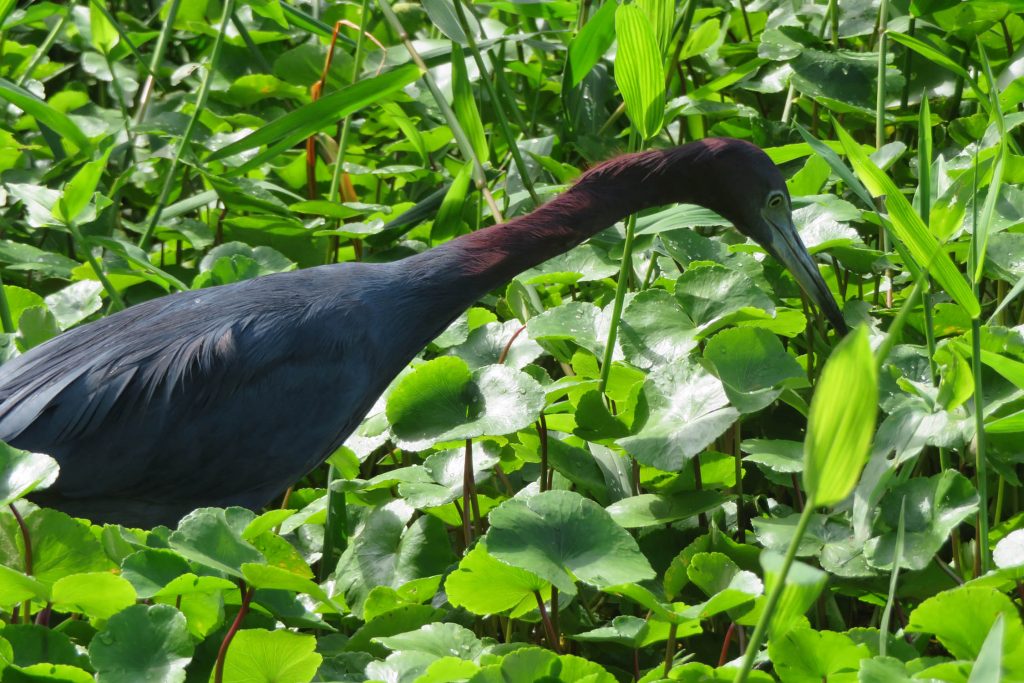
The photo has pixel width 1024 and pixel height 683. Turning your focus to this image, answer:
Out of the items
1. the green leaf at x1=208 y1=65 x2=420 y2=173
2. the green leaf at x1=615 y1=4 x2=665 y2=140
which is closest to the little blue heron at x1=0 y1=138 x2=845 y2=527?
the green leaf at x1=208 y1=65 x2=420 y2=173

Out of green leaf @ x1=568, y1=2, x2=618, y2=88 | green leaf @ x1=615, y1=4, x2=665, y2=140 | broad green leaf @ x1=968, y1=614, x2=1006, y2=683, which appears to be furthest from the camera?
green leaf @ x1=568, y1=2, x2=618, y2=88

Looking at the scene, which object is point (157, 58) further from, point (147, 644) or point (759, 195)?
point (147, 644)

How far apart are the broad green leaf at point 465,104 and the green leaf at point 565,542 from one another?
143cm

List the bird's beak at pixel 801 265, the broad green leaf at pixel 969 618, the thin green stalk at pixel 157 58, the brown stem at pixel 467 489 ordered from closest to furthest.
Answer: the broad green leaf at pixel 969 618 → the brown stem at pixel 467 489 → the bird's beak at pixel 801 265 → the thin green stalk at pixel 157 58

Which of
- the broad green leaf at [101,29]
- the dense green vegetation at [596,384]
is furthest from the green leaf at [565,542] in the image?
the broad green leaf at [101,29]

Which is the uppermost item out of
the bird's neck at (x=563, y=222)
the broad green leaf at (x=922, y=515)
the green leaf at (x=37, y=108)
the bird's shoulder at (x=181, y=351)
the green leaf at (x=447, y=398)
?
the green leaf at (x=37, y=108)

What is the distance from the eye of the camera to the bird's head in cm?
307

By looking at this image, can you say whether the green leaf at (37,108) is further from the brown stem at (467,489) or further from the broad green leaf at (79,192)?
the brown stem at (467,489)

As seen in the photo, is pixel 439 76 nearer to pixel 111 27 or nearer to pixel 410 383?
pixel 111 27

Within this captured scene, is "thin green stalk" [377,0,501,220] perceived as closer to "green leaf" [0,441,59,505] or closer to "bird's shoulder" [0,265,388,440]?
"bird's shoulder" [0,265,388,440]

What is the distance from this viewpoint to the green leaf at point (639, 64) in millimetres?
2498

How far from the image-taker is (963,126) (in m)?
3.73

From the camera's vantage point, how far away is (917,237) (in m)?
2.17

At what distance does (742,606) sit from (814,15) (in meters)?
2.61
